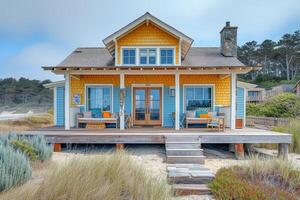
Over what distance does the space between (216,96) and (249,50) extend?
4645 centimetres

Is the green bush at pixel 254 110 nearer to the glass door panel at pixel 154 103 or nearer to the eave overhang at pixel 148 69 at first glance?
the glass door panel at pixel 154 103

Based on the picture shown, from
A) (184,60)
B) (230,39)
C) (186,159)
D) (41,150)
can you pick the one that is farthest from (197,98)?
(41,150)

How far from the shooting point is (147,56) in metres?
11.9

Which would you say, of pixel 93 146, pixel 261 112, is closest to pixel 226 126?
pixel 93 146

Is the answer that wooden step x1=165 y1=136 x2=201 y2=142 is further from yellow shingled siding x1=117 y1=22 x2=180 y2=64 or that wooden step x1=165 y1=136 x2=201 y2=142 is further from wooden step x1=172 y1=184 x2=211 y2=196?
yellow shingled siding x1=117 y1=22 x2=180 y2=64

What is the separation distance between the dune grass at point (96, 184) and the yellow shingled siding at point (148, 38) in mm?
8037

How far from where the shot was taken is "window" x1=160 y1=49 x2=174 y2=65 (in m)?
11.9

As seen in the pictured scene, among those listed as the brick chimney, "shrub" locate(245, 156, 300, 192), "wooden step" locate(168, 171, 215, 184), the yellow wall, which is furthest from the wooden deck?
the brick chimney

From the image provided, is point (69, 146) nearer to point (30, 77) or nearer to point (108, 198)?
point (108, 198)

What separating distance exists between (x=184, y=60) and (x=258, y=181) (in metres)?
8.49

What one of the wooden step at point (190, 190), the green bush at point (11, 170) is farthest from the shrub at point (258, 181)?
the green bush at point (11, 170)

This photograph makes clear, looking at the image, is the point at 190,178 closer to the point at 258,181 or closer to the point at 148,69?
the point at 258,181

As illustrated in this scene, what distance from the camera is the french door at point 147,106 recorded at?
12422mm

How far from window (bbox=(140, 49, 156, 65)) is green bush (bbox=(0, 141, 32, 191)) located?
7947mm
